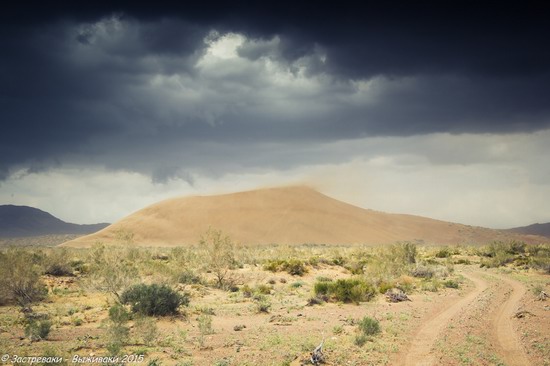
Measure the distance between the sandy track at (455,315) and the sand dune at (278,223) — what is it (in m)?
88.6

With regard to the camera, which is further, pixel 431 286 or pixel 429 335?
pixel 431 286

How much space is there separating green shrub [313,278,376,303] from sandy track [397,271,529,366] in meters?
4.06

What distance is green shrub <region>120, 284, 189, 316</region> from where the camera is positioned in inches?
663

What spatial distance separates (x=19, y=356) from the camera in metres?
11.3

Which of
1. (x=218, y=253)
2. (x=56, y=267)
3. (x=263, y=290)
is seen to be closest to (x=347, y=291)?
(x=263, y=290)

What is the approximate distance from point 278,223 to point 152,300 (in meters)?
103

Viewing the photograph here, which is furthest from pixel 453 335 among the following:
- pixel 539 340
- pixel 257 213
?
pixel 257 213

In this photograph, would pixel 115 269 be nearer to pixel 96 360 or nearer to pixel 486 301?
pixel 96 360

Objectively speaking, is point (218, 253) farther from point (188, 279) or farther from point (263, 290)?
point (263, 290)

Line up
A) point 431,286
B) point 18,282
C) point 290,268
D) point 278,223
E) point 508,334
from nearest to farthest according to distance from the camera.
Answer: point 508,334 < point 18,282 < point 431,286 < point 290,268 < point 278,223

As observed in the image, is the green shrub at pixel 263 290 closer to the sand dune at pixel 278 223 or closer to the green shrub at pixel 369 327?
the green shrub at pixel 369 327

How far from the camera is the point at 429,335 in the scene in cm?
1344

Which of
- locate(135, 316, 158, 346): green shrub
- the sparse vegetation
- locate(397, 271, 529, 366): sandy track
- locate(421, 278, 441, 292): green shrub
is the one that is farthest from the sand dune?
locate(135, 316, 158, 346): green shrub

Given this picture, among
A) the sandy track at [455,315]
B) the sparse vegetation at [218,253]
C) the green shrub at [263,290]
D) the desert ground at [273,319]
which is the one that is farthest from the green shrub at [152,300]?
the sandy track at [455,315]
